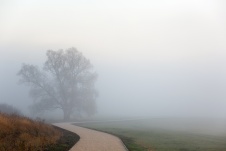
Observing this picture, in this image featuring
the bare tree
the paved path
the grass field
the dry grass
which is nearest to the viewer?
the dry grass

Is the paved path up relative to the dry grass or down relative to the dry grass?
down

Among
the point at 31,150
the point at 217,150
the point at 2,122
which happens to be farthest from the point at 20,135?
the point at 217,150

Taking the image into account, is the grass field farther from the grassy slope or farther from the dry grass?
the dry grass

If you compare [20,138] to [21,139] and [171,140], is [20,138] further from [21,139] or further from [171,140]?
[171,140]

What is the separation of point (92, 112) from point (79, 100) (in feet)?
13.4

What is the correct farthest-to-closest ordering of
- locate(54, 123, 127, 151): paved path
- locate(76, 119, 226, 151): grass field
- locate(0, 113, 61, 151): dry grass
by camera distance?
locate(76, 119, 226, 151): grass field → locate(54, 123, 127, 151): paved path → locate(0, 113, 61, 151): dry grass

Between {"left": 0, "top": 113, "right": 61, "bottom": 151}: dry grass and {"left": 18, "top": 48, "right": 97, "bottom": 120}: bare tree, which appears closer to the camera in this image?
{"left": 0, "top": 113, "right": 61, "bottom": 151}: dry grass

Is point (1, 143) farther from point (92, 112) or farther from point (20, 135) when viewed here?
point (92, 112)

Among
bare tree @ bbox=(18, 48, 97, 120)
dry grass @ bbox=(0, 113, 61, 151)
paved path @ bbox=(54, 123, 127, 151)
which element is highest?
bare tree @ bbox=(18, 48, 97, 120)

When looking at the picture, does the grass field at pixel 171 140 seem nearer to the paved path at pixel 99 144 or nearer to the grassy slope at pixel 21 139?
the paved path at pixel 99 144

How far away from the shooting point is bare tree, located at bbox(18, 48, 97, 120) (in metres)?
63.5

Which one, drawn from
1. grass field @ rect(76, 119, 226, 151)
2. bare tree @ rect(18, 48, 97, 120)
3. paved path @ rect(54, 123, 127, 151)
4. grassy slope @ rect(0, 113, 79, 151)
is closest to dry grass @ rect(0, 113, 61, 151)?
grassy slope @ rect(0, 113, 79, 151)

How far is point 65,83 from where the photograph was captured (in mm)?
65688

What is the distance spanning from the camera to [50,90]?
216ft
